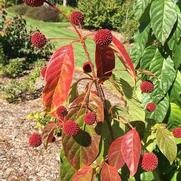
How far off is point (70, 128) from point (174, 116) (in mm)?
1810

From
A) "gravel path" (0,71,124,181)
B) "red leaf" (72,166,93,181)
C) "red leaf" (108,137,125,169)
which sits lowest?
"gravel path" (0,71,124,181)

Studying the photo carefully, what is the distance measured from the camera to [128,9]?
19.9 metres

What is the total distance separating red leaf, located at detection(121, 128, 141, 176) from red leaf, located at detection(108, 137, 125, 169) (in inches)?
2.0

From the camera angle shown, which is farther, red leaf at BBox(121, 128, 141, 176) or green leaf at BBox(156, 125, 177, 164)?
green leaf at BBox(156, 125, 177, 164)

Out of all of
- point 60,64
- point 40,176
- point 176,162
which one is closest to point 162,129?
point 60,64

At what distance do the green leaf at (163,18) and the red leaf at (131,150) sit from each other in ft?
4.01

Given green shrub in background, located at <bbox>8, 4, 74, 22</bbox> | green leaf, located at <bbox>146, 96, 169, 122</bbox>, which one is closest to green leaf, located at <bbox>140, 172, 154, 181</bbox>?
green leaf, located at <bbox>146, 96, 169, 122</bbox>

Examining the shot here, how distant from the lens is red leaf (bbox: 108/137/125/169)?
6.54 ft

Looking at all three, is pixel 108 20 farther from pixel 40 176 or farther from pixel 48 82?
pixel 48 82

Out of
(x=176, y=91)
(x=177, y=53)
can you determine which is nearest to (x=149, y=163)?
(x=177, y=53)

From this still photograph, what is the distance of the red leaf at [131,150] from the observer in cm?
187

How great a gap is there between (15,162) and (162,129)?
11.2ft

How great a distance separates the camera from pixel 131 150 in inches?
74.8

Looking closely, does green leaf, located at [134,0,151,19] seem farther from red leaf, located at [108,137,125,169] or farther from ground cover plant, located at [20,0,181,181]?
red leaf, located at [108,137,125,169]
